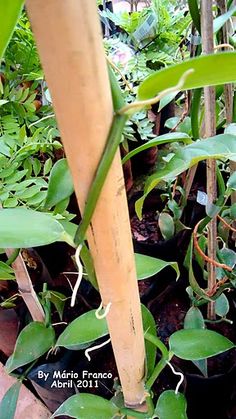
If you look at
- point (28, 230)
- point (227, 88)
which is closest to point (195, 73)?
point (28, 230)

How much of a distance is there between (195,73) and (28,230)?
0.57ft

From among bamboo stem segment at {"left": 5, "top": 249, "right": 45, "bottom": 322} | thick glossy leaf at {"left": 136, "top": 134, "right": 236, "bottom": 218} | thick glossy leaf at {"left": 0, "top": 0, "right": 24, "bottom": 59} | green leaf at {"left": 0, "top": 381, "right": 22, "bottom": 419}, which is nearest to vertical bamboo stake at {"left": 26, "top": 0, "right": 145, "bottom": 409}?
thick glossy leaf at {"left": 0, "top": 0, "right": 24, "bottom": 59}

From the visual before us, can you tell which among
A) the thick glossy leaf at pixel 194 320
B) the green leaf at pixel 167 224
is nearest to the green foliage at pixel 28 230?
the thick glossy leaf at pixel 194 320

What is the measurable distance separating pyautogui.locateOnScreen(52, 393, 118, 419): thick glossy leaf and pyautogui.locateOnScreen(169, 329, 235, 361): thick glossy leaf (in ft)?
0.33

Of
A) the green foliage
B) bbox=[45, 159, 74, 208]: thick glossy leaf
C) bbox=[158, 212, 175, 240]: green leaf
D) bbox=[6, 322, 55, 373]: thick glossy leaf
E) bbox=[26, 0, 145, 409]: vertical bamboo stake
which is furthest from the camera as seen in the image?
bbox=[158, 212, 175, 240]: green leaf

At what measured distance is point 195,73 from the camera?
28 cm

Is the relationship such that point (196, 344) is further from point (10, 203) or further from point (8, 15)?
point (8, 15)

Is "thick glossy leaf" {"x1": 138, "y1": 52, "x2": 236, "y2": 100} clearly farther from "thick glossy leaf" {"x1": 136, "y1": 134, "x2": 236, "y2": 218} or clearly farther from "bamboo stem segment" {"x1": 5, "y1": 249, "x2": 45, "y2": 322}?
"bamboo stem segment" {"x1": 5, "y1": 249, "x2": 45, "y2": 322}

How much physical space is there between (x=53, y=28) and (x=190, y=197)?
0.73 metres

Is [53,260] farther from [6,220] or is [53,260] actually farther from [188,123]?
[6,220]

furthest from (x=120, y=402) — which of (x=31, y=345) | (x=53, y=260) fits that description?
(x=53, y=260)

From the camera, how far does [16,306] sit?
32.1 inches

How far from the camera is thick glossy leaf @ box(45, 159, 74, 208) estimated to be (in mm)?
506

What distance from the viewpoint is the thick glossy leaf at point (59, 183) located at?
506 millimetres
